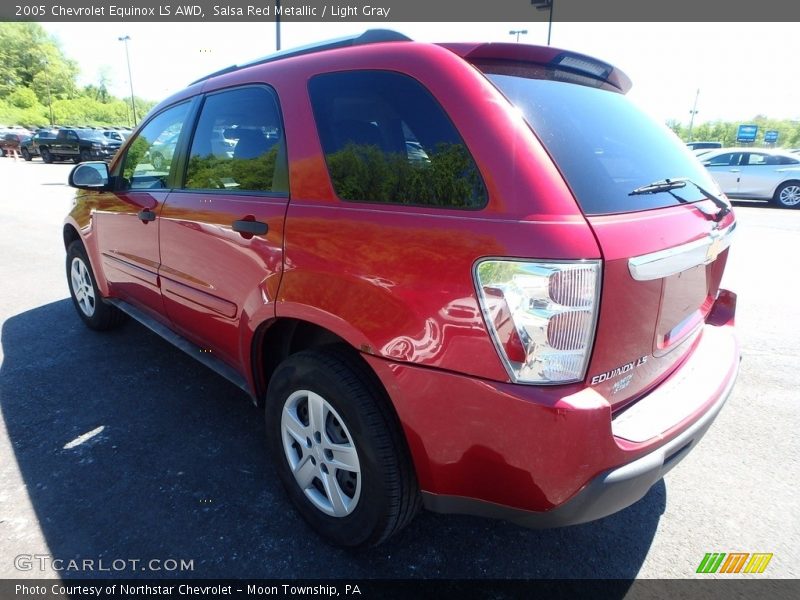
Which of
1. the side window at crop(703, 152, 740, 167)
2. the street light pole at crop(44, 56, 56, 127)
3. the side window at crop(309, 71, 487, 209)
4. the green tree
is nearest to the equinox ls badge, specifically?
the side window at crop(309, 71, 487, 209)

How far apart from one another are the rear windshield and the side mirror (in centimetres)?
289

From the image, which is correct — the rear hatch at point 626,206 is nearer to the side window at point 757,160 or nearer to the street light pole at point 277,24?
the side window at point 757,160

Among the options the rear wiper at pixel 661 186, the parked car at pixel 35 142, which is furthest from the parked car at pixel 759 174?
the parked car at pixel 35 142

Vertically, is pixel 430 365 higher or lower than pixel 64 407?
higher

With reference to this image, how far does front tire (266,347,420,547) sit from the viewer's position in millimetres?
1769

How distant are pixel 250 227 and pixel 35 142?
33.0m

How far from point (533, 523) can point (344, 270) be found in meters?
1.05

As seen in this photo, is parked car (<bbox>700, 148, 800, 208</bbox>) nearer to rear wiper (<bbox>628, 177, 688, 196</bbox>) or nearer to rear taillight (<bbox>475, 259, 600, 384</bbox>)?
rear wiper (<bbox>628, 177, 688, 196</bbox>)

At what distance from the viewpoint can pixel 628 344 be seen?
1.57 metres

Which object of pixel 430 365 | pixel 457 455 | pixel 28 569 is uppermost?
pixel 430 365

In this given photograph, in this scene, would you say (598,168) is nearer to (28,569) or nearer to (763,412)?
(763,412)

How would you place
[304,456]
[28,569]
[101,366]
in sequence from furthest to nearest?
[101,366] → [304,456] → [28,569]

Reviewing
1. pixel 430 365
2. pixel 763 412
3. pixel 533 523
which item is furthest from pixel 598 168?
pixel 763 412

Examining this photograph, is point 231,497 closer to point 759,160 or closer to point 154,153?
point 154,153
